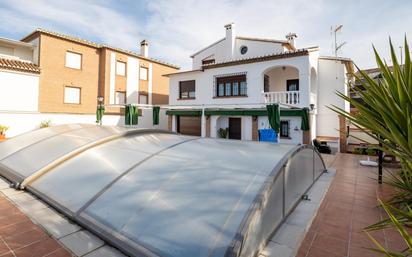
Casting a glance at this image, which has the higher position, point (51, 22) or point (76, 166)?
point (51, 22)

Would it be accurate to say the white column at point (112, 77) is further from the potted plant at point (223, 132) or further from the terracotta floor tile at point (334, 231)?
the terracotta floor tile at point (334, 231)

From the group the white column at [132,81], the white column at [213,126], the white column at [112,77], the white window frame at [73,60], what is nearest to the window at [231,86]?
the white column at [213,126]

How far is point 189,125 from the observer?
21297 mm

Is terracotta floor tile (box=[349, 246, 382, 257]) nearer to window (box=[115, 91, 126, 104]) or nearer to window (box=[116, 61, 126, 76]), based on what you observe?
window (box=[115, 91, 126, 104])

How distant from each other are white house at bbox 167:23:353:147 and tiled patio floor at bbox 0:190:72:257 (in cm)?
1016

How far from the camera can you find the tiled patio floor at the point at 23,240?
3113 millimetres

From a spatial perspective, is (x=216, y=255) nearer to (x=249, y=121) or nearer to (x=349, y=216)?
(x=349, y=216)

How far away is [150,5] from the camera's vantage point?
412 inches

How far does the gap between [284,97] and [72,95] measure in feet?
57.5

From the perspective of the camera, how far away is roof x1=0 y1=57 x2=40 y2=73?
15716mm

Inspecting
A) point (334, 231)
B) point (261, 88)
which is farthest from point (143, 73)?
point (334, 231)

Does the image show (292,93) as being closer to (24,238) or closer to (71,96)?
(24,238)

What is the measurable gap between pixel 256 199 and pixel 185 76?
1816 cm

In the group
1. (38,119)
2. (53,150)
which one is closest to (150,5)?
(53,150)
